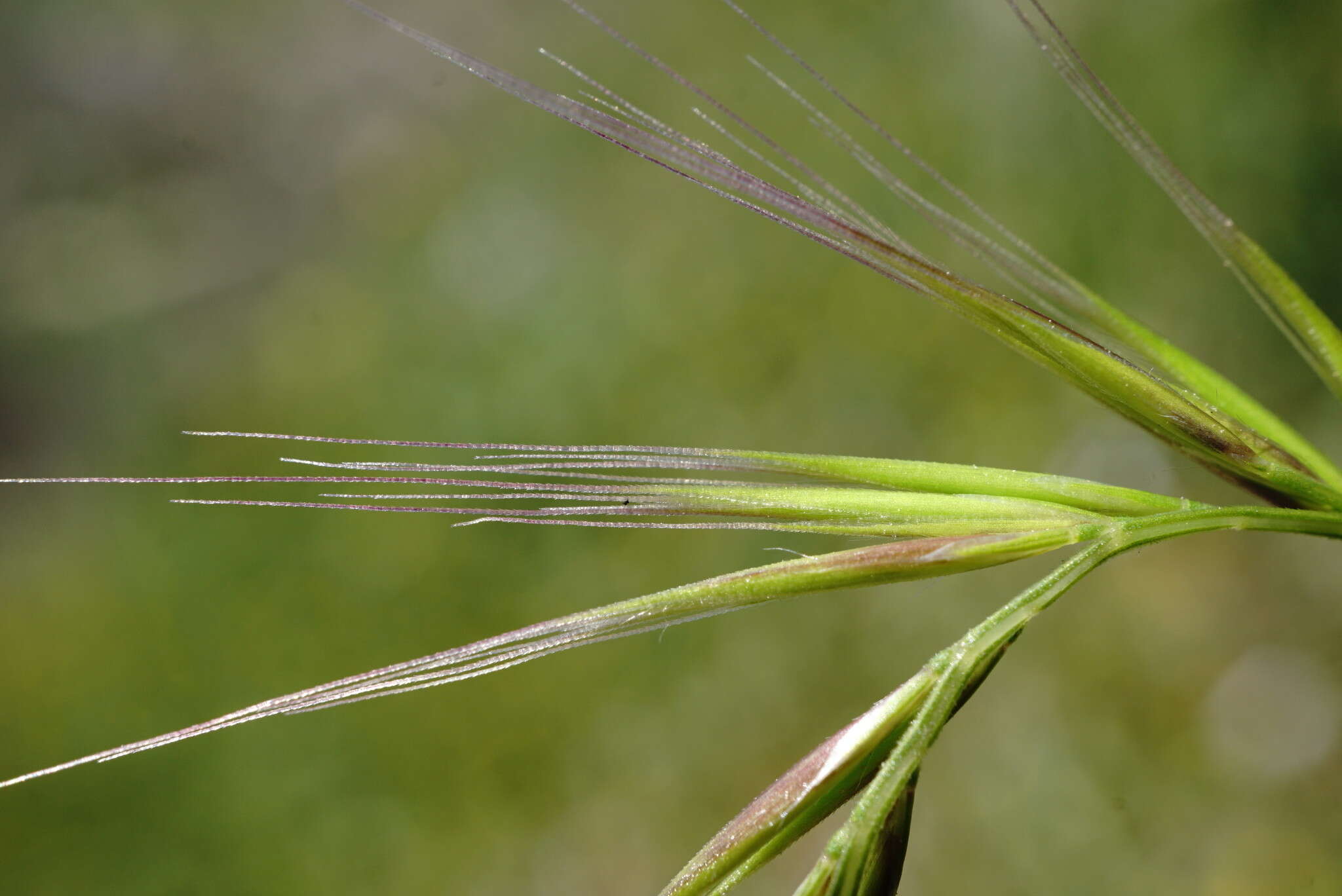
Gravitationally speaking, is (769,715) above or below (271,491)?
below

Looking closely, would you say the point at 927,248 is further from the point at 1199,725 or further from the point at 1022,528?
the point at 1022,528

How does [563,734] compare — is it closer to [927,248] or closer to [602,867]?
[602,867]

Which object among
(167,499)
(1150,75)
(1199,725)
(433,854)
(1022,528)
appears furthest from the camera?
(167,499)

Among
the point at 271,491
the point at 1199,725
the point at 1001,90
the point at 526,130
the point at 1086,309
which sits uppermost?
the point at 526,130

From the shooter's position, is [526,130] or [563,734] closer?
[563,734]

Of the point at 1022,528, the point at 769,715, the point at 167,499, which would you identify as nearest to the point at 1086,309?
the point at 1022,528

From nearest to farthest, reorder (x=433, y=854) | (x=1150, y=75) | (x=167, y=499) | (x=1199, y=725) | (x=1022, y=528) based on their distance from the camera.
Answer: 1. (x=1022, y=528)
2. (x=1199, y=725)
3. (x=1150, y=75)
4. (x=433, y=854)
5. (x=167, y=499)

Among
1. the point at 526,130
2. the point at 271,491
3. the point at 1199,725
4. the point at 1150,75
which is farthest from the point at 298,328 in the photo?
the point at 1199,725
